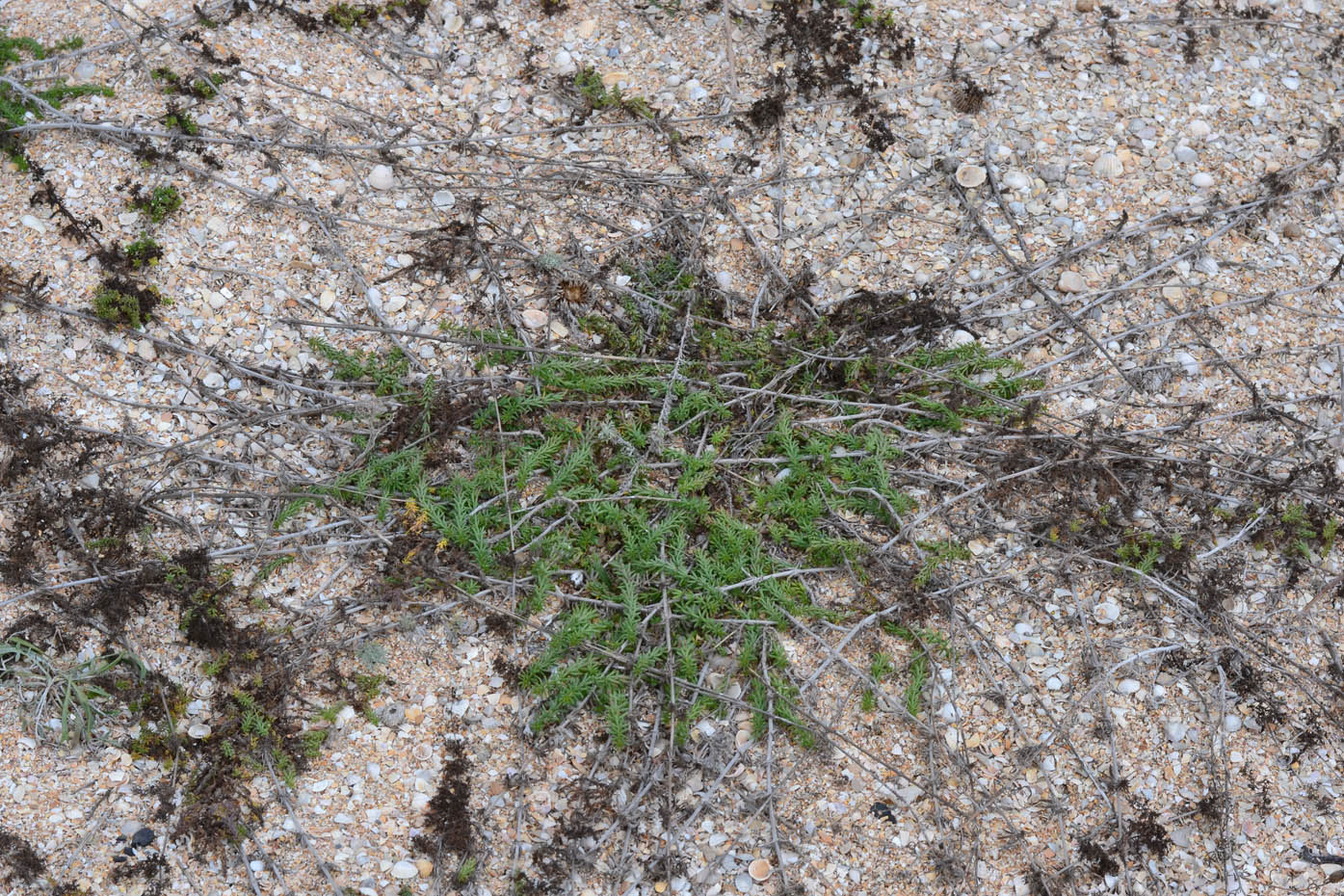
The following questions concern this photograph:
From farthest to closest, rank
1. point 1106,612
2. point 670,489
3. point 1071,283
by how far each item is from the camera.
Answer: point 1071,283 < point 670,489 < point 1106,612

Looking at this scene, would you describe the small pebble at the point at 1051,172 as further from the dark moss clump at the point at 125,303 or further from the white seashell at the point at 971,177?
the dark moss clump at the point at 125,303

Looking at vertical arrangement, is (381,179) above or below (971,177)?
below

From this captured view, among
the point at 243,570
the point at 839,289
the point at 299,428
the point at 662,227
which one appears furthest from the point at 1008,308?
the point at 243,570

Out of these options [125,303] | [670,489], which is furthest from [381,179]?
[670,489]

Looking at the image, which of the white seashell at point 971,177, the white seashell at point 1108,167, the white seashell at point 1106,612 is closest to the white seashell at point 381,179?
the white seashell at point 971,177

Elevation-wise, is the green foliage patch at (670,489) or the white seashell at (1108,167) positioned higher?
the white seashell at (1108,167)

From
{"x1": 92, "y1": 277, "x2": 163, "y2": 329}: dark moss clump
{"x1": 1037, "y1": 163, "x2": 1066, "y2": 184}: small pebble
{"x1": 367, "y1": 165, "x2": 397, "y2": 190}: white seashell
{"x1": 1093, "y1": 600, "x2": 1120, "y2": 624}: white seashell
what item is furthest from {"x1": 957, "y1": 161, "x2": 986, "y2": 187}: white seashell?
{"x1": 92, "y1": 277, "x2": 163, "y2": 329}: dark moss clump

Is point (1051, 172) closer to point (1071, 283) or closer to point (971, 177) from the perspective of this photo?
point (971, 177)

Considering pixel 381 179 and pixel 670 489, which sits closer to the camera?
pixel 670 489
